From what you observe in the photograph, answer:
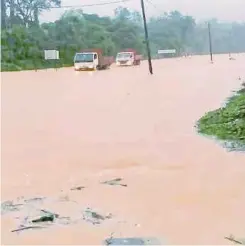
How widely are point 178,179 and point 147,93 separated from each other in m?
12.0

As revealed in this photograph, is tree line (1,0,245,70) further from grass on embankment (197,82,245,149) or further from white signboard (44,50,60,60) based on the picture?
grass on embankment (197,82,245,149)

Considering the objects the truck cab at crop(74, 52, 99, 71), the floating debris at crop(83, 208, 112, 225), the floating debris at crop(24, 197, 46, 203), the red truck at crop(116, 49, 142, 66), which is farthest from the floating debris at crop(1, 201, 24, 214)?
the red truck at crop(116, 49, 142, 66)

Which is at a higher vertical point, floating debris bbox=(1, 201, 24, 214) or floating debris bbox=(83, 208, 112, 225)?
floating debris bbox=(1, 201, 24, 214)

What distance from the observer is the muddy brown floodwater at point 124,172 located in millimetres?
4320

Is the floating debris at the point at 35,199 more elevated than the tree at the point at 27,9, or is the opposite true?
the tree at the point at 27,9

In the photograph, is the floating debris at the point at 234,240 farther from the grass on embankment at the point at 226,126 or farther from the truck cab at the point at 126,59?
the truck cab at the point at 126,59

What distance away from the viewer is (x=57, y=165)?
686 centimetres

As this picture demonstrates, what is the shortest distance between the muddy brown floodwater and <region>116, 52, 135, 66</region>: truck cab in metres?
22.0

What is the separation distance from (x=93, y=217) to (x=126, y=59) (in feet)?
104

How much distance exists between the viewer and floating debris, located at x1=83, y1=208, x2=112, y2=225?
4.51 metres

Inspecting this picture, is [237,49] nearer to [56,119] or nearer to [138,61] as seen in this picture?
[138,61]

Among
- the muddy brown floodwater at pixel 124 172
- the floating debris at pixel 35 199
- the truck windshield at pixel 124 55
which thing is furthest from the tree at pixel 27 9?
the floating debris at pixel 35 199

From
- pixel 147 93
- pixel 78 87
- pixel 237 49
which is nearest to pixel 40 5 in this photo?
pixel 237 49

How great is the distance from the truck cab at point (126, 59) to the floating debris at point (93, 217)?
31150 mm
